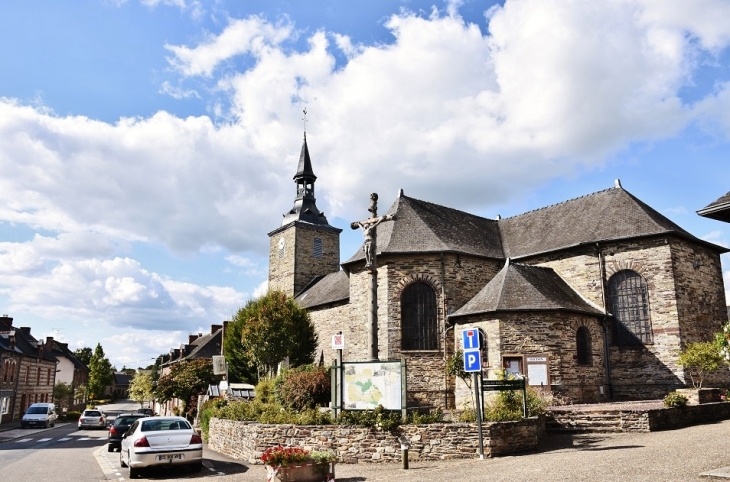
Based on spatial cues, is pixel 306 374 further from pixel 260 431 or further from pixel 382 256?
pixel 382 256

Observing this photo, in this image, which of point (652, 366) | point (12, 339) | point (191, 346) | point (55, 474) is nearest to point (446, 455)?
point (55, 474)

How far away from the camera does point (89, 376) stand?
281ft

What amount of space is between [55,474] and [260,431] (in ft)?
16.1

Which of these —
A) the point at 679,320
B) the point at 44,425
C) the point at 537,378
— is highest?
the point at 679,320

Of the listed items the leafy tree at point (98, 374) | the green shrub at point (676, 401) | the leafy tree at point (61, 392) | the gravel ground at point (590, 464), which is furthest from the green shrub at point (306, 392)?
the leafy tree at point (98, 374)

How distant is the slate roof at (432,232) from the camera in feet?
88.8

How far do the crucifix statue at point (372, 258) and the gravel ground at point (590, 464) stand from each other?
3909 millimetres

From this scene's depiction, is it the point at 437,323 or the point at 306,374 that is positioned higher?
the point at 437,323

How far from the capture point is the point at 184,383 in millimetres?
31094

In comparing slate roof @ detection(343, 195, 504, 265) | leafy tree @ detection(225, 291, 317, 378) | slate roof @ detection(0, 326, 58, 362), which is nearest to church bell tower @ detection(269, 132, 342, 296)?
leafy tree @ detection(225, 291, 317, 378)

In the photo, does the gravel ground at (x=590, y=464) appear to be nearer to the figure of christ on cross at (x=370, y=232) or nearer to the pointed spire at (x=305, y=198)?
the figure of christ on cross at (x=370, y=232)

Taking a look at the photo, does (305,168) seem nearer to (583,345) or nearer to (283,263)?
(283,263)

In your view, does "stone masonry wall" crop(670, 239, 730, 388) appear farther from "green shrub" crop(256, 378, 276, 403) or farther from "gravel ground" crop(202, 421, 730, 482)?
"green shrub" crop(256, 378, 276, 403)

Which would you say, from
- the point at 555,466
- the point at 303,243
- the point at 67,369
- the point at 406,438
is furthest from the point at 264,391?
the point at 67,369
